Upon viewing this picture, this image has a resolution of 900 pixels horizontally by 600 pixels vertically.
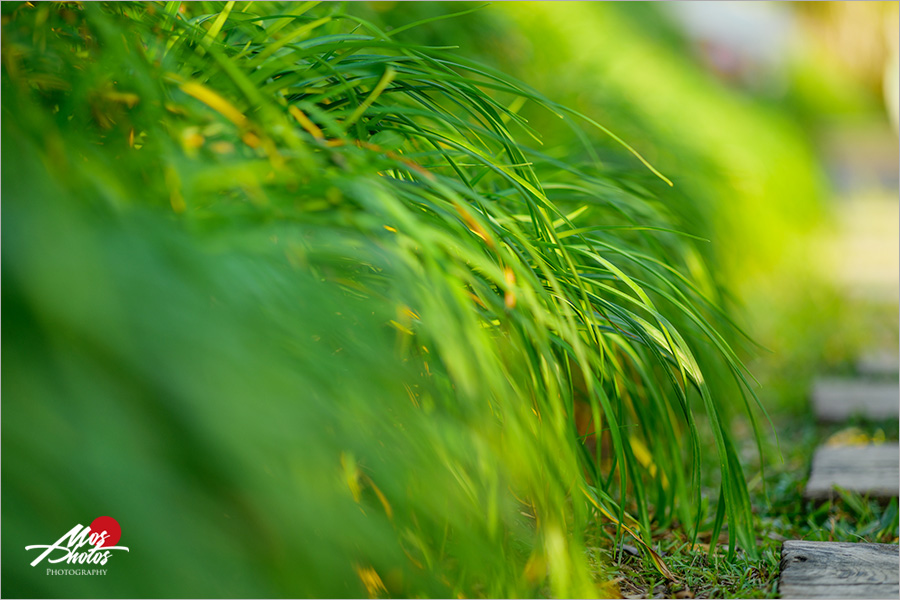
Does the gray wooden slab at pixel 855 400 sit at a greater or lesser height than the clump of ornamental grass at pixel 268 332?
lesser

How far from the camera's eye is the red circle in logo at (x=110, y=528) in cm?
49

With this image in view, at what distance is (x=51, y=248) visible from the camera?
49 centimetres

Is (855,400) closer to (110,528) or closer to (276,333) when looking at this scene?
(276,333)

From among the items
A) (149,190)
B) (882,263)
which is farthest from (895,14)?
(149,190)

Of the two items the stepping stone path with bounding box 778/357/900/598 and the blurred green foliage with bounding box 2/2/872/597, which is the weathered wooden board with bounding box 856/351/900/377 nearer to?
the stepping stone path with bounding box 778/357/900/598

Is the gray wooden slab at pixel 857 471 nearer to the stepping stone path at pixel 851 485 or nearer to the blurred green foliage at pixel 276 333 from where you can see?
the stepping stone path at pixel 851 485

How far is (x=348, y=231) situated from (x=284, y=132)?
Answer: 11 centimetres

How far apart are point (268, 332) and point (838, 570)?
78 cm

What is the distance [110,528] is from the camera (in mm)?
498

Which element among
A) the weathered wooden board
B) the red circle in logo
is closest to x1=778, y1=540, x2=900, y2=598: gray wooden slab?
the red circle in logo

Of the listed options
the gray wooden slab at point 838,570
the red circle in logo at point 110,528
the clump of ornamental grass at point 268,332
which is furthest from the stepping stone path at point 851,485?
the red circle in logo at point 110,528

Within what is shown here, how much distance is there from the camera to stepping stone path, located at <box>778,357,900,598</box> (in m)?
0.85

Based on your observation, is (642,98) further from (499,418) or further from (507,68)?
(499,418)

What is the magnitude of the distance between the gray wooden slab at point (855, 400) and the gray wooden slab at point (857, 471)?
268mm
